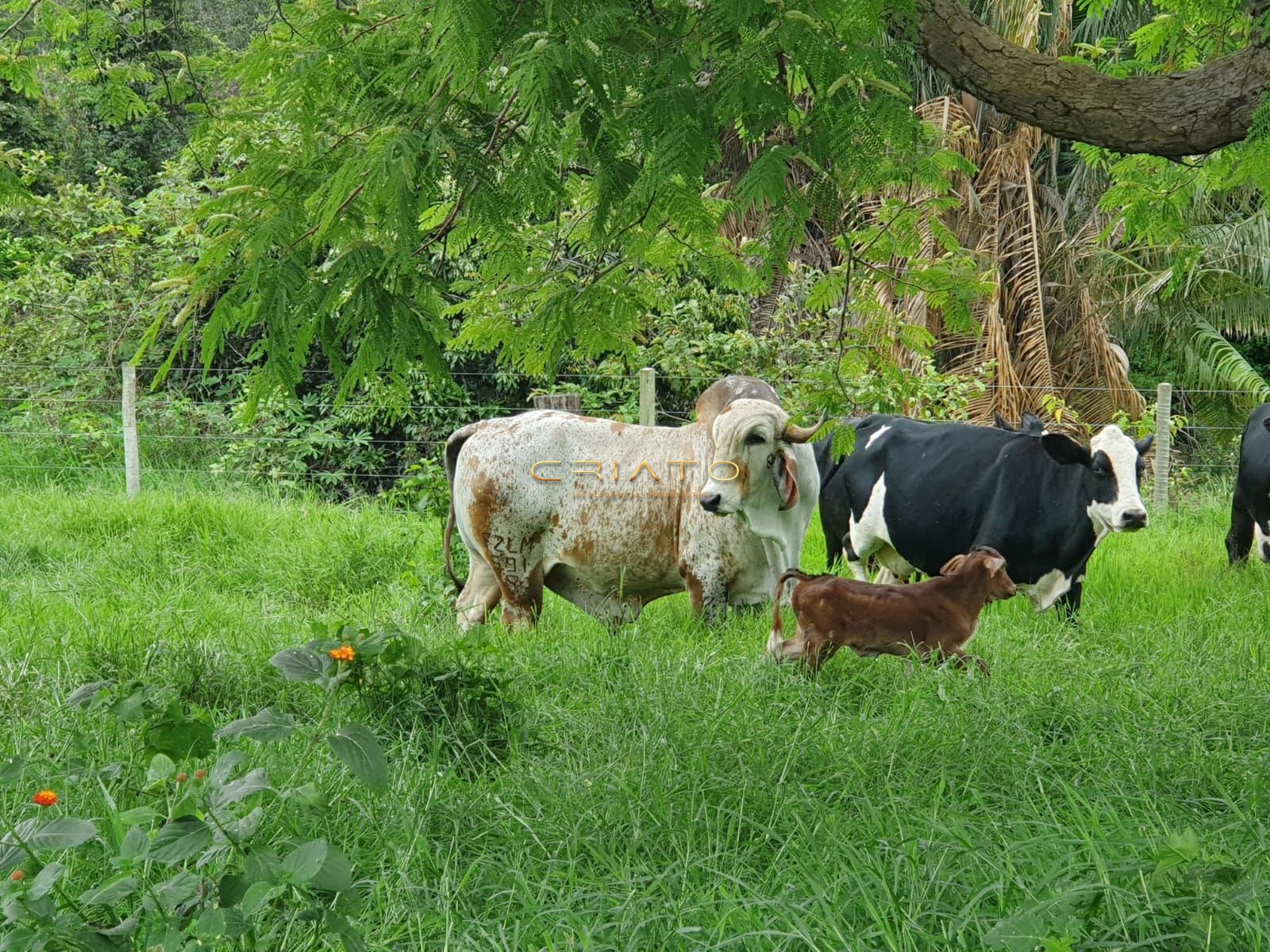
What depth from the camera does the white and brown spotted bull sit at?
5.13 m

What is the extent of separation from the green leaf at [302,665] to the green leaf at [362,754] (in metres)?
0.23

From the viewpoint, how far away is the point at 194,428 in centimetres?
1130

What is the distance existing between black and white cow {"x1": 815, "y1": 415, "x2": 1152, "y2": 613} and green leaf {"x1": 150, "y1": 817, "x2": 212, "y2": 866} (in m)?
3.50

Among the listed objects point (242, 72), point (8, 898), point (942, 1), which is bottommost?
point (8, 898)

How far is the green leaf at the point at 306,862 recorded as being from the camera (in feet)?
6.84

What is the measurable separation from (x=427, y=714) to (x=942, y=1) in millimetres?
2600

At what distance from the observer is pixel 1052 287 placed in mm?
13594

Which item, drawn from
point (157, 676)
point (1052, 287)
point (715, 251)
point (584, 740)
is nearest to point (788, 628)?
point (584, 740)

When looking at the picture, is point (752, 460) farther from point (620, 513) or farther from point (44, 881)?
point (44, 881)

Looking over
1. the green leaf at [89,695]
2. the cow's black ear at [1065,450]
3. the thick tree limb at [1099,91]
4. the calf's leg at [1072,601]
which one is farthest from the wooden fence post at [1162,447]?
the green leaf at [89,695]

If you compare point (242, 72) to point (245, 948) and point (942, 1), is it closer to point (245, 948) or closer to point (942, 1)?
point (942, 1)

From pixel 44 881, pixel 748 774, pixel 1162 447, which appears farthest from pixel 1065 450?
pixel 1162 447

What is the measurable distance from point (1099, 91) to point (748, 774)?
211 centimetres

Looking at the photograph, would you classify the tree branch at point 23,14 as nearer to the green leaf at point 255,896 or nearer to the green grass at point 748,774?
the green grass at point 748,774
